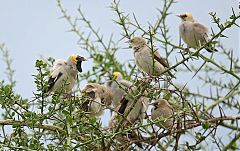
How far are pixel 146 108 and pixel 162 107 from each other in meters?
0.18

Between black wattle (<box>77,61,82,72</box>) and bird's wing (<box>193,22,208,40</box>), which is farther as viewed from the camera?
bird's wing (<box>193,22,208,40</box>)

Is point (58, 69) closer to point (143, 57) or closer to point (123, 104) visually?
point (143, 57)

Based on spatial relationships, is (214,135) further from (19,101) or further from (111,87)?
(111,87)

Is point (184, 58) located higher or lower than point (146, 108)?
lower

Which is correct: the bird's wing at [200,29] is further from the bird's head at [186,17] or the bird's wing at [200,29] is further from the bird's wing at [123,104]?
the bird's wing at [123,104]

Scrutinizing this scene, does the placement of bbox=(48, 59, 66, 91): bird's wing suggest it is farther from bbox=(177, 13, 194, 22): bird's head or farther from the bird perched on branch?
bbox=(177, 13, 194, 22): bird's head

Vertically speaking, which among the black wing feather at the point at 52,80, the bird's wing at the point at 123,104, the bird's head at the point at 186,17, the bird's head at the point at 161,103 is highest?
the bird's head at the point at 186,17

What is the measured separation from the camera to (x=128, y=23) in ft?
5.76

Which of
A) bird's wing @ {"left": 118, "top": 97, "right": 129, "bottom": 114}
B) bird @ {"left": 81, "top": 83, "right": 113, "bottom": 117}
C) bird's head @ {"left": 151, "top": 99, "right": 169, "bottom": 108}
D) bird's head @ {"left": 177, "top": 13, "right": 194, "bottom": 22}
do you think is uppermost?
bird's head @ {"left": 177, "top": 13, "right": 194, "bottom": 22}

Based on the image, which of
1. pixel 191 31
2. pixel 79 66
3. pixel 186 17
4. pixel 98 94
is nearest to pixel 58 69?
pixel 79 66

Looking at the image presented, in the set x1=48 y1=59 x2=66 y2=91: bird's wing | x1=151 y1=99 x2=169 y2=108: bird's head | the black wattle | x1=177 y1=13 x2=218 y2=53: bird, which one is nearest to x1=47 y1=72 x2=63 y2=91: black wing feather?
x1=48 y1=59 x2=66 y2=91: bird's wing

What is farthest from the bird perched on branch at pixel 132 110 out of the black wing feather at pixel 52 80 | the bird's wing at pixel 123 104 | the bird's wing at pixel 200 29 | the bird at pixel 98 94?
the bird's wing at pixel 200 29

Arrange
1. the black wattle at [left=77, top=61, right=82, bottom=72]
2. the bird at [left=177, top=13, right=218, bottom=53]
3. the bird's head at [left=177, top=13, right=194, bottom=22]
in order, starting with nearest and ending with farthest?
the black wattle at [left=77, top=61, right=82, bottom=72]
the bird at [left=177, top=13, right=218, bottom=53]
the bird's head at [left=177, top=13, right=194, bottom=22]

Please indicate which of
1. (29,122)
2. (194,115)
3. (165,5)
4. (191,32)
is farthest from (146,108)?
(191,32)
